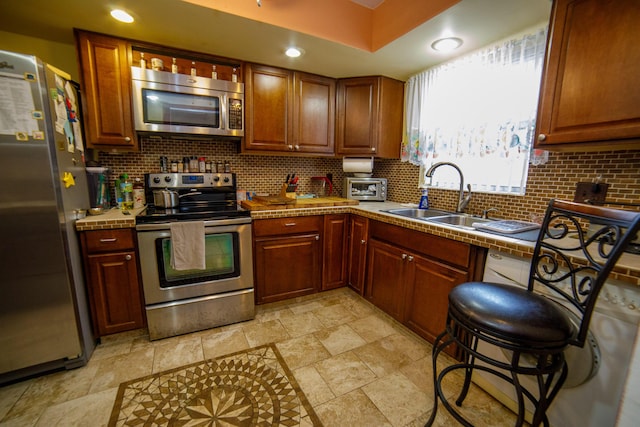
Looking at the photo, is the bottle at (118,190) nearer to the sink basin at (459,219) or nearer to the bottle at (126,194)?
the bottle at (126,194)

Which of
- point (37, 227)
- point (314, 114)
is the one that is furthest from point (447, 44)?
point (37, 227)

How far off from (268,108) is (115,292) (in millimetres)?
1865

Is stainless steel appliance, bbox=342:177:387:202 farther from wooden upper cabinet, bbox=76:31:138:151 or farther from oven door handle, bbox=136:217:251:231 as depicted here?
wooden upper cabinet, bbox=76:31:138:151

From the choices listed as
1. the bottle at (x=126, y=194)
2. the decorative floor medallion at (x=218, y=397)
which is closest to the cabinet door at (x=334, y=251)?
the decorative floor medallion at (x=218, y=397)

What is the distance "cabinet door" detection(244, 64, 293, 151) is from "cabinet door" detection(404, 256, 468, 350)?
1616mm

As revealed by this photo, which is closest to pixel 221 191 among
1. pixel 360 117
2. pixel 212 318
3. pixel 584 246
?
pixel 212 318

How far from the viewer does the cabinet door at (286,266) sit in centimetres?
223

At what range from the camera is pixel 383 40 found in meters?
1.99

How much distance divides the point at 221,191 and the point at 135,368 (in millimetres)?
1456

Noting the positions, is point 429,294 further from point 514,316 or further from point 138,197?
point 138,197

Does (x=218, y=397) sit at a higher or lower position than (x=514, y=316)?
lower

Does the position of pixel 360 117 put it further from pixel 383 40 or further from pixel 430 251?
pixel 430 251

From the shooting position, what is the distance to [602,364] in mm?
1028

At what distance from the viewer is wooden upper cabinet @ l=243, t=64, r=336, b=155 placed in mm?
2342
